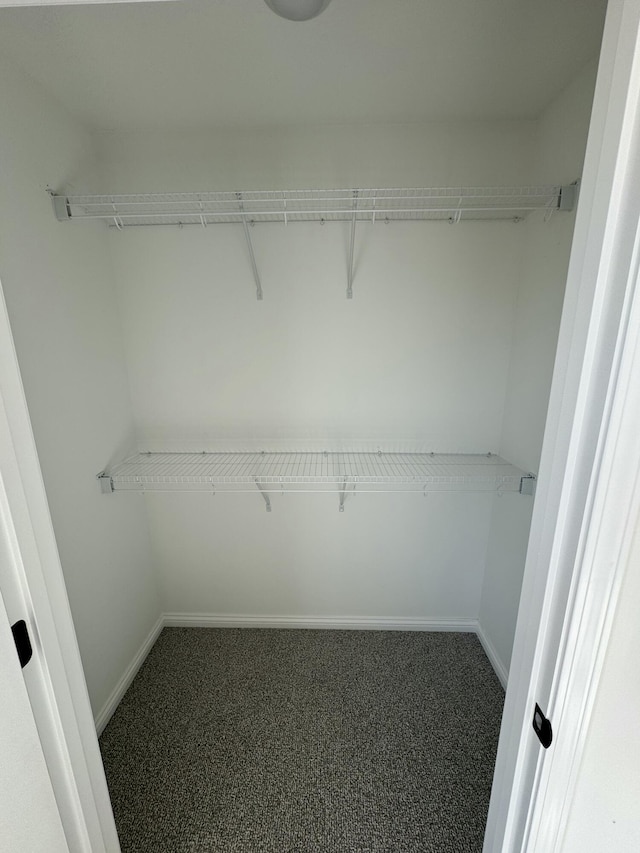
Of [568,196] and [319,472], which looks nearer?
[568,196]

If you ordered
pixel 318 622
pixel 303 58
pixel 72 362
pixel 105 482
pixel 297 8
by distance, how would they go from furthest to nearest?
pixel 318 622 < pixel 105 482 < pixel 72 362 < pixel 303 58 < pixel 297 8

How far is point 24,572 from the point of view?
28.9 inches

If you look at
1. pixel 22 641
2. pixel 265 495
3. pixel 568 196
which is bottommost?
pixel 265 495

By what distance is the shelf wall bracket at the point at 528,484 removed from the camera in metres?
1.61

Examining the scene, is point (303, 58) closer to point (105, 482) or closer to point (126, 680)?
point (105, 482)

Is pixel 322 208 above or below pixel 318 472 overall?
above

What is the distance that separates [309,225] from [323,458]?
1.08 metres

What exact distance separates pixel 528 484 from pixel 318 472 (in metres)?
0.90

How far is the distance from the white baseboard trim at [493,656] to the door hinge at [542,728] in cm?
135

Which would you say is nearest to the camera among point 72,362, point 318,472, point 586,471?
point 586,471

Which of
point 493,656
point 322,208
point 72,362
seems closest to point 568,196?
point 322,208

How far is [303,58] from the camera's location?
127 cm

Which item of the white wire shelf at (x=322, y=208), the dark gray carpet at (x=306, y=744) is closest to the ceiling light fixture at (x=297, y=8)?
the white wire shelf at (x=322, y=208)

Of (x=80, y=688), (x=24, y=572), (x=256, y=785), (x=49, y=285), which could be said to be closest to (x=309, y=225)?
(x=49, y=285)
